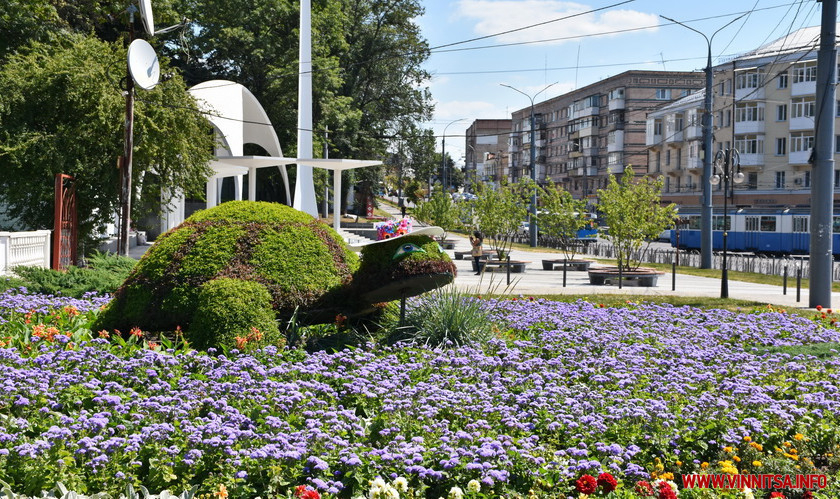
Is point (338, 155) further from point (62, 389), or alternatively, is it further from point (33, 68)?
point (62, 389)

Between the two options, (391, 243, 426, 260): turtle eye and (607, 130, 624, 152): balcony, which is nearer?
(391, 243, 426, 260): turtle eye

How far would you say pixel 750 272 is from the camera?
102 ft

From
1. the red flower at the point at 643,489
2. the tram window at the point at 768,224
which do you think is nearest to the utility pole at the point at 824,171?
the red flower at the point at 643,489

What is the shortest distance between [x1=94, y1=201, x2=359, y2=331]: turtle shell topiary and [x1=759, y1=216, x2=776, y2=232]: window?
41573 millimetres

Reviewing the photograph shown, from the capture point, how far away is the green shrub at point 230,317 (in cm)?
864

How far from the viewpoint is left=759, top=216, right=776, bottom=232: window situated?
46.7 metres

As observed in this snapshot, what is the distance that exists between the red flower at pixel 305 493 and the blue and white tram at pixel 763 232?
41.7m

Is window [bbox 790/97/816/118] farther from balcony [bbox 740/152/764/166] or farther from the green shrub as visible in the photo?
the green shrub

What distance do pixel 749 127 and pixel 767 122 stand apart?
51.7 inches

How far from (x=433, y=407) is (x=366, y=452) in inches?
46.6

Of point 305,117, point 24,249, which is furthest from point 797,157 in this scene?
point 24,249

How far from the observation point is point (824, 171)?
55.9ft

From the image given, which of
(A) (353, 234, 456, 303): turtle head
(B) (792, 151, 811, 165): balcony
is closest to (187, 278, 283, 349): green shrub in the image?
(A) (353, 234, 456, 303): turtle head

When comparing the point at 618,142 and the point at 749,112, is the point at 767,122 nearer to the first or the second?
the point at 749,112
